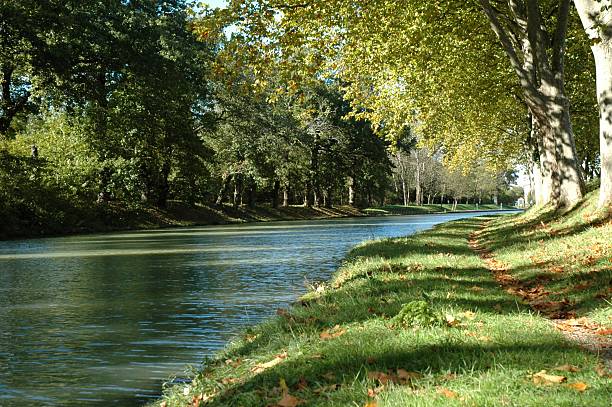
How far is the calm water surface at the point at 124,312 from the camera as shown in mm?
7020

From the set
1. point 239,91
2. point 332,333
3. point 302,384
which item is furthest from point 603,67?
point 302,384

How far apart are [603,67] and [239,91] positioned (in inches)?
379

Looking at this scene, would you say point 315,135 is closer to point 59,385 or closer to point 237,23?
point 237,23

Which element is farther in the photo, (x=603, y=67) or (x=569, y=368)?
(x=603, y=67)

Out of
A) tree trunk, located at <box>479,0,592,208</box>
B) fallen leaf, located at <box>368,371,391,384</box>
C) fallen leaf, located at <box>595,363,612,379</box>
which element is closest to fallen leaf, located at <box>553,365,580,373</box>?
fallen leaf, located at <box>595,363,612,379</box>

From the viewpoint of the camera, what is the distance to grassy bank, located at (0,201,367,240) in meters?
36.4

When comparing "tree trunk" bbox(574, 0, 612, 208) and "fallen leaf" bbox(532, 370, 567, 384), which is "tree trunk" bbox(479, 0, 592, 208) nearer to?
"tree trunk" bbox(574, 0, 612, 208)

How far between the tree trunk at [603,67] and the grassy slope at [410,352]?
16.1 feet

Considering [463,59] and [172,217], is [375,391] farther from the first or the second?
[172,217]

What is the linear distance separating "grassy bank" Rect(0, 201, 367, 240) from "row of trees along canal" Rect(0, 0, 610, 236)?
1.16 ft

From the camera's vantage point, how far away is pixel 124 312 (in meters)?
11.2

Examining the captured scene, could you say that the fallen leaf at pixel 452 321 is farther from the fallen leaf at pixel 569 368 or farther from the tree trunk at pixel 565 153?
the tree trunk at pixel 565 153

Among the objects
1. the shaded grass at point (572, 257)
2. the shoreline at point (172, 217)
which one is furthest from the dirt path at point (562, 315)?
the shoreline at point (172, 217)

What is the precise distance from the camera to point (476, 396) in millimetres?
4406
